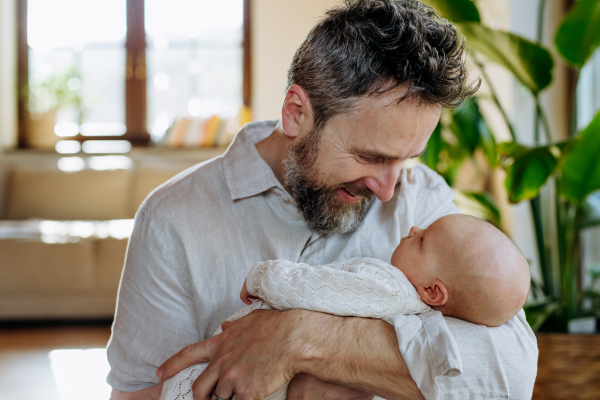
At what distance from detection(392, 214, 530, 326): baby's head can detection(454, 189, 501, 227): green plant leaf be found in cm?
148

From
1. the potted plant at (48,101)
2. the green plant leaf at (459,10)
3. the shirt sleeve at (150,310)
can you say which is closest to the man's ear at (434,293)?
the shirt sleeve at (150,310)

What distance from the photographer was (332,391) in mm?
1003

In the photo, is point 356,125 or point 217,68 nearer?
point 356,125

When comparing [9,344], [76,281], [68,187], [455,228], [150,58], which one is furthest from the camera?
[150,58]

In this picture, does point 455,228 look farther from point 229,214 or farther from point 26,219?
point 26,219

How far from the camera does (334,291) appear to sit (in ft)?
3.26

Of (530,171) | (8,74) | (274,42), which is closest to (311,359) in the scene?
(530,171)

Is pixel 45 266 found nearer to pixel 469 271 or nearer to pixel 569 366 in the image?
pixel 569 366

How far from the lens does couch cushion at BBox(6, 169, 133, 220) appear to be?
14.3ft

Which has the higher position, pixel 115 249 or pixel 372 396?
pixel 372 396

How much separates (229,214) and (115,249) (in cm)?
263

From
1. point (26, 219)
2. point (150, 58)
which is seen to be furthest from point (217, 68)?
point (26, 219)

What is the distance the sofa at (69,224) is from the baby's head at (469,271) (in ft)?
9.53

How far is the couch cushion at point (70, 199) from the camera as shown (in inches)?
172
